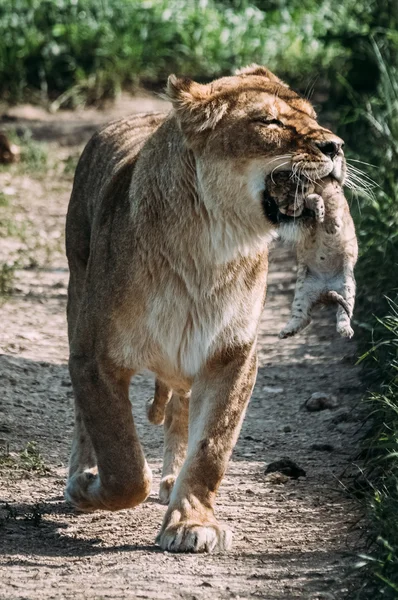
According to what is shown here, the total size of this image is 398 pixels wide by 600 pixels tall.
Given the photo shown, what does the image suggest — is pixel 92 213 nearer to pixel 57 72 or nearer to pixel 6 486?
pixel 6 486

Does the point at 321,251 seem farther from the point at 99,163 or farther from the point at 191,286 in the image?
the point at 99,163

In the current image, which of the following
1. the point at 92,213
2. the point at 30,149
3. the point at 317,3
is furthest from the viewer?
the point at 317,3

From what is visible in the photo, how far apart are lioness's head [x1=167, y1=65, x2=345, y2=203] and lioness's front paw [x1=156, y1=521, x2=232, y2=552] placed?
1.18m

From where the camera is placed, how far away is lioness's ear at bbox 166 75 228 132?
4.29 m

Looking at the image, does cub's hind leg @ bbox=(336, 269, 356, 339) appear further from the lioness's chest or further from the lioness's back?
the lioness's back

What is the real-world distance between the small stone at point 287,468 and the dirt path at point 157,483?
38mm

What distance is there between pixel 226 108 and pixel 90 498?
150cm

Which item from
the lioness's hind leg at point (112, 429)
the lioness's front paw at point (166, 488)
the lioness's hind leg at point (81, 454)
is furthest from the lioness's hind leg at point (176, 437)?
the lioness's hind leg at point (112, 429)

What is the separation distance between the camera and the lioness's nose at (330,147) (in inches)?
163

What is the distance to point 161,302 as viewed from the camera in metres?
4.35

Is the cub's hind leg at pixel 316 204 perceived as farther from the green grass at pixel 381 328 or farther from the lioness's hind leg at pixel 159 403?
the lioness's hind leg at pixel 159 403

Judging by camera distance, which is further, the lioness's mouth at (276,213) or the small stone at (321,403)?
the small stone at (321,403)

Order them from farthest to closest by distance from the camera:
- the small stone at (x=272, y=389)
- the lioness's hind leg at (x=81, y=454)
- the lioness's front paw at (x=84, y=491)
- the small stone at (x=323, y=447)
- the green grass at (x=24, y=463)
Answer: the small stone at (x=272, y=389)
the small stone at (x=323, y=447)
the green grass at (x=24, y=463)
the lioness's hind leg at (x=81, y=454)
the lioness's front paw at (x=84, y=491)

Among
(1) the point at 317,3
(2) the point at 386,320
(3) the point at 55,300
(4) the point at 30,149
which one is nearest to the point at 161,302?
(2) the point at 386,320
